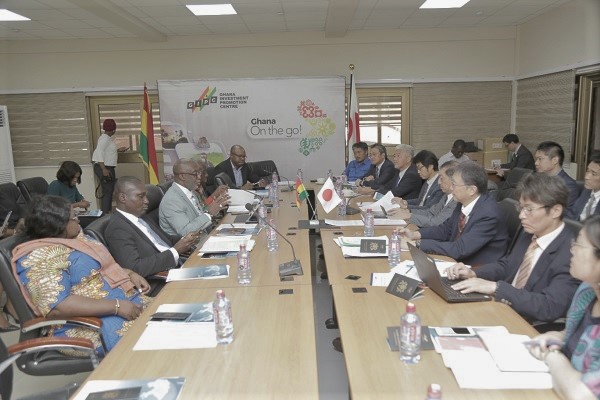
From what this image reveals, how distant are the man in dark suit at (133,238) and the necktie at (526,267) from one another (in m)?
1.88

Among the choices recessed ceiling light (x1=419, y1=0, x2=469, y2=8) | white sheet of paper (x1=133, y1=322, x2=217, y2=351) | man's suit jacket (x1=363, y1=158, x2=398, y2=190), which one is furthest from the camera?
recessed ceiling light (x1=419, y1=0, x2=469, y2=8)

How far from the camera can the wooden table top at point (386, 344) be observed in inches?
50.3

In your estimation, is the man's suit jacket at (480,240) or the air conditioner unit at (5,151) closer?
the man's suit jacket at (480,240)

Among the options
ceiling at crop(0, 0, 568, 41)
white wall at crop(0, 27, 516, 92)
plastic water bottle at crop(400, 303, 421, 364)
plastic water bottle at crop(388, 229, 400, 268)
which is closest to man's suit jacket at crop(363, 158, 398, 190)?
ceiling at crop(0, 0, 568, 41)

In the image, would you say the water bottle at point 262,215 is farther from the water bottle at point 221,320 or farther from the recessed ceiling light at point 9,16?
the recessed ceiling light at point 9,16

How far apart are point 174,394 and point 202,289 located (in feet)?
2.93

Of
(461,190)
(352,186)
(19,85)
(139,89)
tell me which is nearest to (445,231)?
(461,190)

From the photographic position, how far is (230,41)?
7.80 m

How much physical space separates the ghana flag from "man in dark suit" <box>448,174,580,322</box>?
617 cm

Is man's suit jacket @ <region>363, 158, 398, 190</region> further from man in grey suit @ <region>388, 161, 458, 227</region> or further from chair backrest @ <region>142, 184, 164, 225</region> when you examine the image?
chair backrest @ <region>142, 184, 164, 225</region>

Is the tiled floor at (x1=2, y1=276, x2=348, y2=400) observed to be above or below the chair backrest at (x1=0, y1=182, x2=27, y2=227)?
below

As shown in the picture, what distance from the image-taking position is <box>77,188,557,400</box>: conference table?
1.32 metres

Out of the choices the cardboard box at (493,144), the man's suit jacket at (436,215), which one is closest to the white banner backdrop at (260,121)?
the cardboard box at (493,144)

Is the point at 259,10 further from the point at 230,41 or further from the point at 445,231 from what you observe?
the point at 445,231
